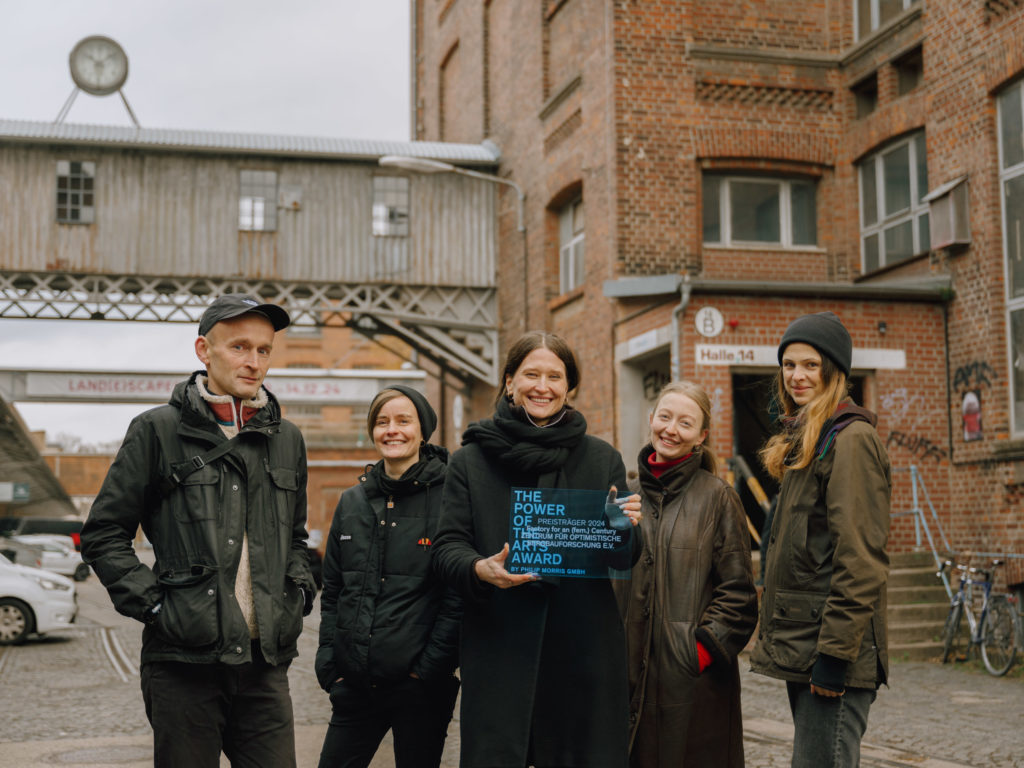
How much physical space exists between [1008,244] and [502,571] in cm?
1234

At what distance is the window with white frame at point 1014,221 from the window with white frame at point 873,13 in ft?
11.8

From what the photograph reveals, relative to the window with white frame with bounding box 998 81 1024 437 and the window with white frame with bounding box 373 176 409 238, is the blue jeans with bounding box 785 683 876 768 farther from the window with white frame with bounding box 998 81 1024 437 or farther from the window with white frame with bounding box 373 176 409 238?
the window with white frame with bounding box 373 176 409 238

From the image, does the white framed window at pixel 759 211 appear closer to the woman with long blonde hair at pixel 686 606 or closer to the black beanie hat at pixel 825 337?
the woman with long blonde hair at pixel 686 606

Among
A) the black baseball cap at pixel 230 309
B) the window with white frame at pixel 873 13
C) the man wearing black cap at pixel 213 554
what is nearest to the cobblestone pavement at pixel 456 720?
the man wearing black cap at pixel 213 554

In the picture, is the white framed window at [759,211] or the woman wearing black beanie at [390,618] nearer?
the woman wearing black beanie at [390,618]

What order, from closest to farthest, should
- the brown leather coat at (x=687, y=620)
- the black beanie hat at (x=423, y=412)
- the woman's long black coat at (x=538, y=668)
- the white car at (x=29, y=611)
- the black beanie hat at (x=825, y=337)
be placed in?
the woman's long black coat at (x=538, y=668) → the black beanie hat at (x=825, y=337) → the brown leather coat at (x=687, y=620) → the black beanie hat at (x=423, y=412) → the white car at (x=29, y=611)

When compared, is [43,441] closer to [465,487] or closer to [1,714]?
[1,714]

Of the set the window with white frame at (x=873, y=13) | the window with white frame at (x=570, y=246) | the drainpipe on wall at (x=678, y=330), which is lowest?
the drainpipe on wall at (x=678, y=330)

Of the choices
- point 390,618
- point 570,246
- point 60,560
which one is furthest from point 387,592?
point 60,560

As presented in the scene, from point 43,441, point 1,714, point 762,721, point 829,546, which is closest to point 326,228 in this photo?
point 1,714

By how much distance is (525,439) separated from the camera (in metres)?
3.66

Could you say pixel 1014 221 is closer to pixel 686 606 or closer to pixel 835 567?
pixel 686 606

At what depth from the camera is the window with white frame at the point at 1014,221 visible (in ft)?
44.6

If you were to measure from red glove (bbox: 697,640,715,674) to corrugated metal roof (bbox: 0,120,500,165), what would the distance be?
20.3m
